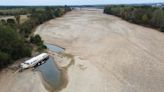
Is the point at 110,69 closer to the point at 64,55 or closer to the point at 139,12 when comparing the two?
the point at 64,55

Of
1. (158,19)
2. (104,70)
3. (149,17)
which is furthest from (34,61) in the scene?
(149,17)

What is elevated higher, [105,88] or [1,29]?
[1,29]

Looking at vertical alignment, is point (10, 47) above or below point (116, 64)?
above

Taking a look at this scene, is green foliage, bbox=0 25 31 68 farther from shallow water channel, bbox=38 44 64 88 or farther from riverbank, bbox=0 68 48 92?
shallow water channel, bbox=38 44 64 88

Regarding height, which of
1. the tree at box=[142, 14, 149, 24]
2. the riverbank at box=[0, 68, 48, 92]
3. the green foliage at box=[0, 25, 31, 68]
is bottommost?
the tree at box=[142, 14, 149, 24]

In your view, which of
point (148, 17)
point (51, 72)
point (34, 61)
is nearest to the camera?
point (51, 72)

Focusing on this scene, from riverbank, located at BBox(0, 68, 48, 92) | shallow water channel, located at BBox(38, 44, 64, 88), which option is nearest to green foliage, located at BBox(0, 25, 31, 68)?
riverbank, located at BBox(0, 68, 48, 92)

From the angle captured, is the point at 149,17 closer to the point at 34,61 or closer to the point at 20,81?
the point at 34,61

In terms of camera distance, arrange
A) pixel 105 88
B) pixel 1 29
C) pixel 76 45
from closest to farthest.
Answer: pixel 105 88
pixel 1 29
pixel 76 45

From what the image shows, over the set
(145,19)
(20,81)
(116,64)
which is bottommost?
(145,19)

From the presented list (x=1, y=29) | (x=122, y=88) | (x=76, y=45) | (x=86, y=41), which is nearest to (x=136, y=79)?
(x=122, y=88)

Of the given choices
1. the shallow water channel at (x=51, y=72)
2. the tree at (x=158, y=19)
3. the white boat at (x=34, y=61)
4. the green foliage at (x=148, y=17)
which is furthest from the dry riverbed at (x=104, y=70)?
the green foliage at (x=148, y=17)
